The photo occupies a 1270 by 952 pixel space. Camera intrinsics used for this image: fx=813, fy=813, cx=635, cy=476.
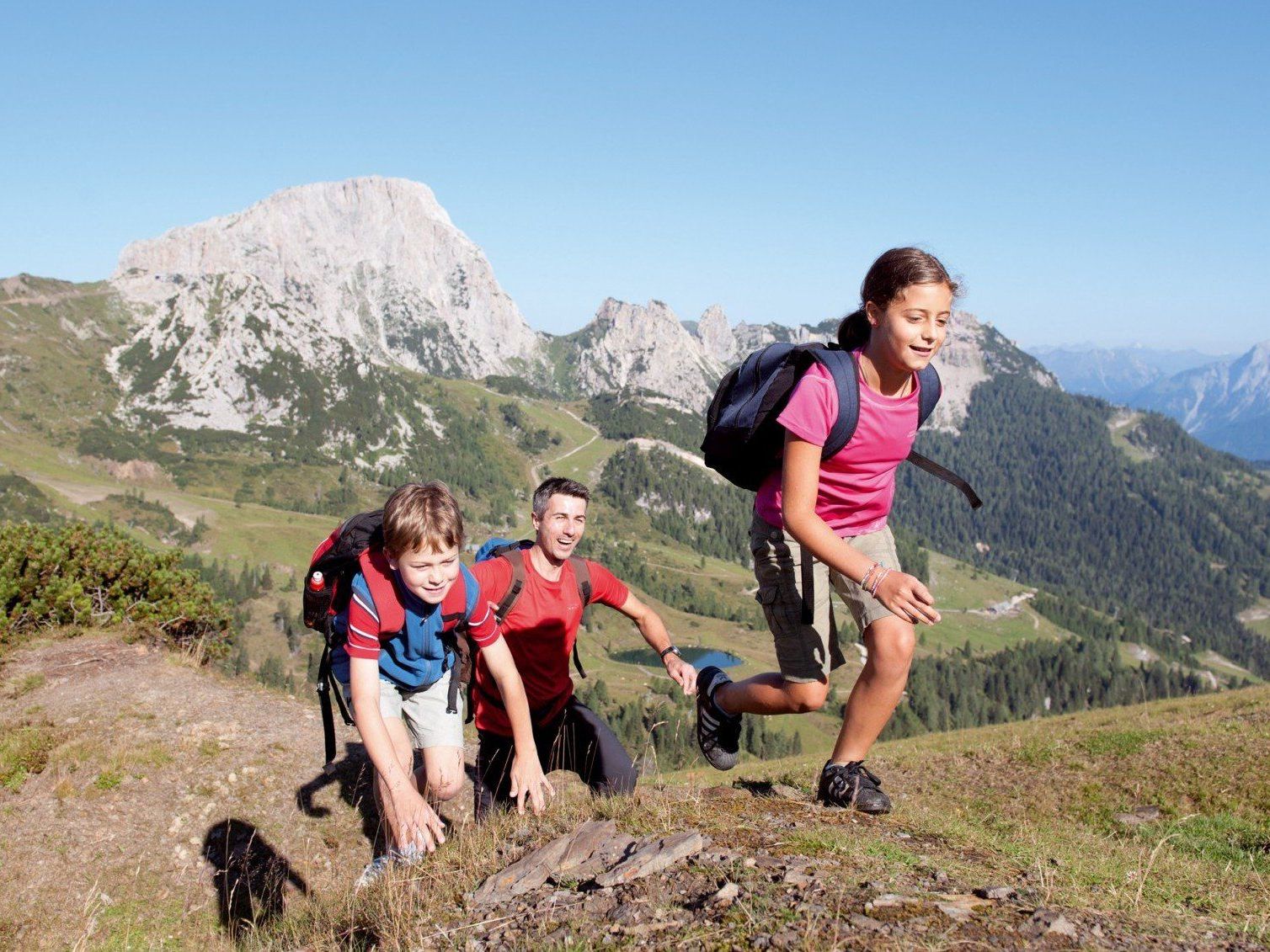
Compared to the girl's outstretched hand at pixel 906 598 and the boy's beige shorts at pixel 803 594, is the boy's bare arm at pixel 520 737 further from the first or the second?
the girl's outstretched hand at pixel 906 598

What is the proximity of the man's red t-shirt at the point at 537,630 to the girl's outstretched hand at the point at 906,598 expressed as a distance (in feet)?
12.7

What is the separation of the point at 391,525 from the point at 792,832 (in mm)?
4027

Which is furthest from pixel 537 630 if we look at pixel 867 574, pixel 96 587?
pixel 96 587

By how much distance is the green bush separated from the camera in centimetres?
1759

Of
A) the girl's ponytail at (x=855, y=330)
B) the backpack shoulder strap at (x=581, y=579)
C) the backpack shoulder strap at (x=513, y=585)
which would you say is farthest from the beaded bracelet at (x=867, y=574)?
the backpack shoulder strap at (x=581, y=579)

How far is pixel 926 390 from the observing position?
736 centimetres

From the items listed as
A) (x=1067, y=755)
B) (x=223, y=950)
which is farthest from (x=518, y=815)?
(x=1067, y=755)

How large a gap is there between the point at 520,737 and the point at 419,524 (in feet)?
7.12

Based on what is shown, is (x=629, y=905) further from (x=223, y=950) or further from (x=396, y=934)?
(x=223, y=950)

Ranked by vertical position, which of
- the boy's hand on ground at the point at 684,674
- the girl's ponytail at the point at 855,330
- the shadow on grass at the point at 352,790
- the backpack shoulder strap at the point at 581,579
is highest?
the girl's ponytail at the point at 855,330

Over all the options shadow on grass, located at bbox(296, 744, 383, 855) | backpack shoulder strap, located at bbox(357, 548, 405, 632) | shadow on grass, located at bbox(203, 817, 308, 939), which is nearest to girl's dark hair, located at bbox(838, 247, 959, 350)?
backpack shoulder strap, located at bbox(357, 548, 405, 632)

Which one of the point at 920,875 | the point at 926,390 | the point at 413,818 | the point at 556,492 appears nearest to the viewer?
the point at 920,875

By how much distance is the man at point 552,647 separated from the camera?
8953mm

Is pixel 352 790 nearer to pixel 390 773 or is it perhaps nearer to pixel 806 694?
pixel 390 773
